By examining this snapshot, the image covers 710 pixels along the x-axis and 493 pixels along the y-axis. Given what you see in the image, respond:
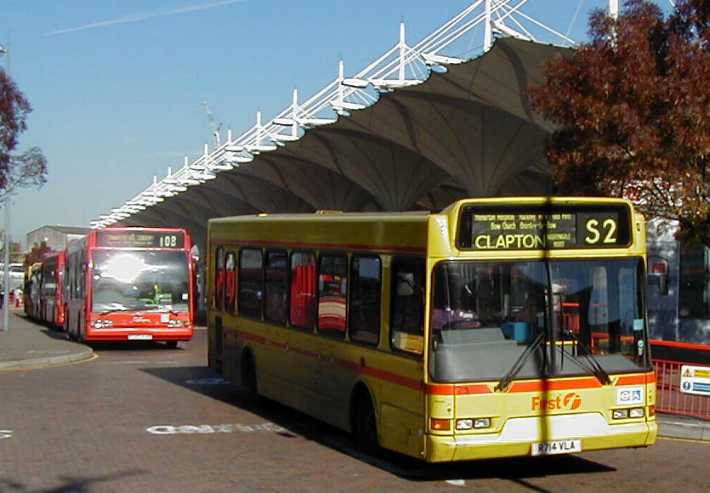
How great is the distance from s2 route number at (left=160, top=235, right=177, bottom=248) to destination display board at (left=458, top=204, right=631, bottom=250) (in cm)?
1898

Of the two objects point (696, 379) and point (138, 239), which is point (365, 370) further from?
point (138, 239)

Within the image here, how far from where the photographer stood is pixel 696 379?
1380 cm

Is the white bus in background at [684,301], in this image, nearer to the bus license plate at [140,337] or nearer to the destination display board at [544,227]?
the bus license plate at [140,337]

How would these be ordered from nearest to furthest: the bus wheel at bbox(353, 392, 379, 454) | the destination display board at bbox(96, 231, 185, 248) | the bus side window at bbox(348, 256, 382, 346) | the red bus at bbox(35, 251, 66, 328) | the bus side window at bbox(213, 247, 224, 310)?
the bus side window at bbox(348, 256, 382, 346)
the bus wheel at bbox(353, 392, 379, 454)
the bus side window at bbox(213, 247, 224, 310)
the destination display board at bbox(96, 231, 185, 248)
the red bus at bbox(35, 251, 66, 328)

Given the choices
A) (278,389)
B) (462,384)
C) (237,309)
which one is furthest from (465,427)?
(237,309)

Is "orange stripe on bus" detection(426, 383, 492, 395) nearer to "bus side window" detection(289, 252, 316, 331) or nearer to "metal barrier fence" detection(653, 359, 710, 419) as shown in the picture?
"bus side window" detection(289, 252, 316, 331)

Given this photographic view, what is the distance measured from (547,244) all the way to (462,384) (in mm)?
1570

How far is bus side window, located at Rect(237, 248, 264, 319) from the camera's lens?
51.2ft

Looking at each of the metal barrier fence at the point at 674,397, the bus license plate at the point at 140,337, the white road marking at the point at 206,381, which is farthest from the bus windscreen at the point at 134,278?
the metal barrier fence at the point at 674,397

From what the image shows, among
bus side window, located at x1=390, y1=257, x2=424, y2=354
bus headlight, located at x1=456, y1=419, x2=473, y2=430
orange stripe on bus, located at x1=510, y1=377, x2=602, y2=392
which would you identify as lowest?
bus headlight, located at x1=456, y1=419, x2=473, y2=430

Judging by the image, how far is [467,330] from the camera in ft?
33.6

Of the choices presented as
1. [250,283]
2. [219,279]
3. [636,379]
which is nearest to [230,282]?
[219,279]

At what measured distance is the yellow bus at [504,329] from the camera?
33.4 feet

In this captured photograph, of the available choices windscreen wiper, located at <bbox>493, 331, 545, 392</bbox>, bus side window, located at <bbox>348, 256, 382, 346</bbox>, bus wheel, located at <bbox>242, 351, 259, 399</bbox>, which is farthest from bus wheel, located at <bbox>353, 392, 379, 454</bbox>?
bus wheel, located at <bbox>242, 351, 259, 399</bbox>
